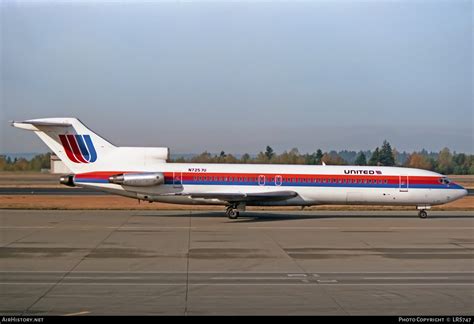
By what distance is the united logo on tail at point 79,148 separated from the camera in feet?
96.5

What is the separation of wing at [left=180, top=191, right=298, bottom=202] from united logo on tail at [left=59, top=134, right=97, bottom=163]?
4.88 metres

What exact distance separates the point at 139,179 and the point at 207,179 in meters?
3.26

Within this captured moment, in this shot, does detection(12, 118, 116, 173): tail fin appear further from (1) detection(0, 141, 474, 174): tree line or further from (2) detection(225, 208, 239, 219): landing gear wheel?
(1) detection(0, 141, 474, 174): tree line

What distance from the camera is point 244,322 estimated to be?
365 inches

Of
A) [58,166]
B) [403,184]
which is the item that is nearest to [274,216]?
[403,184]

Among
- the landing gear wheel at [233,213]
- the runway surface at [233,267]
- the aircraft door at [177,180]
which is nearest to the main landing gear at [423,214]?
the runway surface at [233,267]

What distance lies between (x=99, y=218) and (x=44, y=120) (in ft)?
17.9

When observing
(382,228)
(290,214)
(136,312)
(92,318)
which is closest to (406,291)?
(136,312)

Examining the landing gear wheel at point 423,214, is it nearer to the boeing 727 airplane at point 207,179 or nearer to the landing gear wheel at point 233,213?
the boeing 727 airplane at point 207,179

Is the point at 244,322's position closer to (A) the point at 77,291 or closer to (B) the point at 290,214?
(A) the point at 77,291

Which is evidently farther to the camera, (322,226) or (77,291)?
(322,226)

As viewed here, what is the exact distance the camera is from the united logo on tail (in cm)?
2942

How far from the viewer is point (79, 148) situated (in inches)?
1161

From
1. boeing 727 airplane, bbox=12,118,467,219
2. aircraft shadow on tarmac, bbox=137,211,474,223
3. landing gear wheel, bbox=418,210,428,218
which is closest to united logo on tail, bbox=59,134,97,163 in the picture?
boeing 727 airplane, bbox=12,118,467,219
